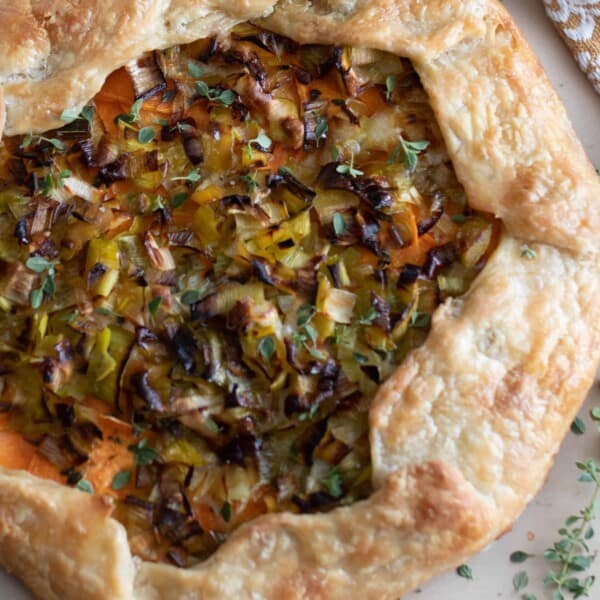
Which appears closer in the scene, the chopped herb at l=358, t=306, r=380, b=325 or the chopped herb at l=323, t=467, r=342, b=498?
the chopped herb at l=323, t=467, r=342, b=498

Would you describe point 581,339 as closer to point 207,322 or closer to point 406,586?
point 406,586

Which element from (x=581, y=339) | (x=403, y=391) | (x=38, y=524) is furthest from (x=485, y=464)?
(x=38, y=524)

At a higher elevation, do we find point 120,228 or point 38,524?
point 120,228

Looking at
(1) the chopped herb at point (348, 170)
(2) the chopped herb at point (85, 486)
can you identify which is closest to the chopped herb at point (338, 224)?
(1) the chopped herb at point (348, 170)

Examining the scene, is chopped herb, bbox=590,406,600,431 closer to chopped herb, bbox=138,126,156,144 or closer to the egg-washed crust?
the egg-washed crust

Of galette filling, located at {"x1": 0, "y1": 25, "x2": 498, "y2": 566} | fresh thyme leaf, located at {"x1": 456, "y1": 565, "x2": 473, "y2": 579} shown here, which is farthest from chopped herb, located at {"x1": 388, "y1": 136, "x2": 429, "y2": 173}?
fresh thyme leaf, located at {"x1": 456, "y1": 565, "x2": 473, "y2": 579}

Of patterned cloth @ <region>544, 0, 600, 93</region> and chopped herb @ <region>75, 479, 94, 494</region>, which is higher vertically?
patterned cloth @ <region>544, 0, 600, 93</region>

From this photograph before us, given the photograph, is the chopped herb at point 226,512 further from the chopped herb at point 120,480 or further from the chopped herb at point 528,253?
the chopped herb at point 528,253
